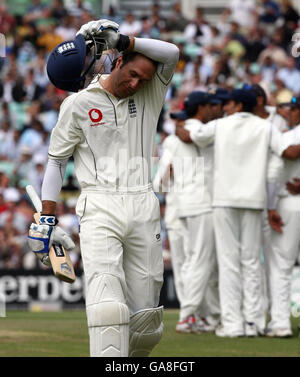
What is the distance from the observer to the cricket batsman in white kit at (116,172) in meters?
6.30

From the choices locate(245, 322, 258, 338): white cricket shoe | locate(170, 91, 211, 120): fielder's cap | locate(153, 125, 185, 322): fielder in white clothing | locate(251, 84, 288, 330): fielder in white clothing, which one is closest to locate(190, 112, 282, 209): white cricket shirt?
locate(251, 84, 288, 330): fielder in white clothing

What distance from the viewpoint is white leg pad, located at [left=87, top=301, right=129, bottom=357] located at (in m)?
6.14

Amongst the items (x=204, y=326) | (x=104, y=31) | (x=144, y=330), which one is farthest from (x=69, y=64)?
(x=204, y=326)

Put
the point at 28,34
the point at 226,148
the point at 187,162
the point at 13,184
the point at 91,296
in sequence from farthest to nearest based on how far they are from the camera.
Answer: the point at 28,34, the point at 13,184, the point at 187,162, the point at 226,148, the point at 91,296

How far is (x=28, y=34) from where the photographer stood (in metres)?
23.2

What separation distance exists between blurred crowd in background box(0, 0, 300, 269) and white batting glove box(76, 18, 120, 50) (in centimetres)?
1012

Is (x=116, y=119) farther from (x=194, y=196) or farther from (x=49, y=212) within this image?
(x=194, y=196)

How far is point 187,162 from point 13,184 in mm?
7814

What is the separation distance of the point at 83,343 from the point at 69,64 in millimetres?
4204

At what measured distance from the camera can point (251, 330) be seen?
10469 millimetres

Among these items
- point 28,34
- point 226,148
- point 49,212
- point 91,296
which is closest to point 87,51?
point 49,212

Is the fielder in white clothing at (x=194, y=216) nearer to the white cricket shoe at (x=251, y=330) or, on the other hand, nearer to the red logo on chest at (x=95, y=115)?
the white cricket shoe at (x=251, y=330)

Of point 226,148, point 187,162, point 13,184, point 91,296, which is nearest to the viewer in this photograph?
point 91,296

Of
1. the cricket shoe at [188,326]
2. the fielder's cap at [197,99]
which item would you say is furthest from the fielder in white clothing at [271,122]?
the cricket shoe at [188,326]
